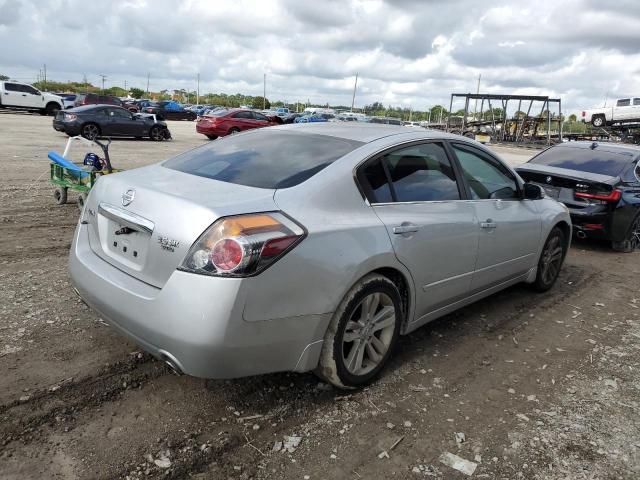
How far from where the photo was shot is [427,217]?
3.46 meters

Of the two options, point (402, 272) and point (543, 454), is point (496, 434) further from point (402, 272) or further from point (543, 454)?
point (402, 272)

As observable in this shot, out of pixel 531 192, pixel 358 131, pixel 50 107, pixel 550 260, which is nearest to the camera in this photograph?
pixel 358 131

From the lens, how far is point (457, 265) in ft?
12.3

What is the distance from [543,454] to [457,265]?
1.38 meters

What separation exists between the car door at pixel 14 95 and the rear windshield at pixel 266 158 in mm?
36037

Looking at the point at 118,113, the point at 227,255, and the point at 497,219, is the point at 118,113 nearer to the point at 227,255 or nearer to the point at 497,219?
the point at 497,219

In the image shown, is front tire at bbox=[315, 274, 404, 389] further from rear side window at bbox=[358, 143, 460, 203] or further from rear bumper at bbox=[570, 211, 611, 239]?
rear bumper at bbox=[570, 211, 611, 239]

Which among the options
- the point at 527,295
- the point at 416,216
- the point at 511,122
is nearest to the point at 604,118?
the point at 511,122

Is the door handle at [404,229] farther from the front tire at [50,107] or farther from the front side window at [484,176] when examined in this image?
the front tire at [50,107]

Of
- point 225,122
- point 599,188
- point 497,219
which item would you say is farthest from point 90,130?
point 497,219

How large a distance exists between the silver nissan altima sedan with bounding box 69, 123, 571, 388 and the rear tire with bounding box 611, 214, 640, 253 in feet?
13.6

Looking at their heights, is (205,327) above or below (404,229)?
below

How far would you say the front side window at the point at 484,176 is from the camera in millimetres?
4055

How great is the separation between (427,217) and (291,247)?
122 cm
